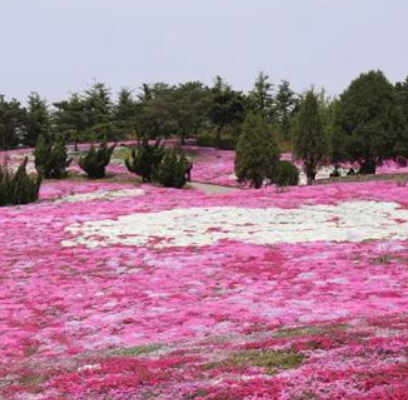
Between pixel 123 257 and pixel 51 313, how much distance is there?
216 inches

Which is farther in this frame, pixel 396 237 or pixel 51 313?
pixel 396 237

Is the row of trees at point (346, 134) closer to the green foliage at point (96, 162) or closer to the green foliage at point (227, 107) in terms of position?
the green foliage at point (96, 162)

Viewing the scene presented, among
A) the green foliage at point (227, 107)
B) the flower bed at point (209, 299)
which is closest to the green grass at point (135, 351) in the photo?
the flower bed at point (209, 299)

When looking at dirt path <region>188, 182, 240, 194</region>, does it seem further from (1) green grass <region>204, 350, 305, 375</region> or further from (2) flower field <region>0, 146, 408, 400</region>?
(1) green grass <region>204, 350, 305, 375</region>

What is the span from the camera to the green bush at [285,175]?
41.0 m

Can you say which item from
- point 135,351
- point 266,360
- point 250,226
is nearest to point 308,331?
point 266,360

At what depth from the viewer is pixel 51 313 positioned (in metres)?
13.7

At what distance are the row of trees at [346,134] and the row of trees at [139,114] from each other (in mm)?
16429

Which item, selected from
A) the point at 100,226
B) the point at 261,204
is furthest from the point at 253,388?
the point at 261,204

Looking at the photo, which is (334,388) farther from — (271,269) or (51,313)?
(271,269)

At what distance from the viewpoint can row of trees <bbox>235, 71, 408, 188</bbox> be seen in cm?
3925

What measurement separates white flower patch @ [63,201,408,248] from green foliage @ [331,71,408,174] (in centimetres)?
1524

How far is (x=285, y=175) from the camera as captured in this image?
42.2m

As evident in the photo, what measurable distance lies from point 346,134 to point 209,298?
3023 centimetres
